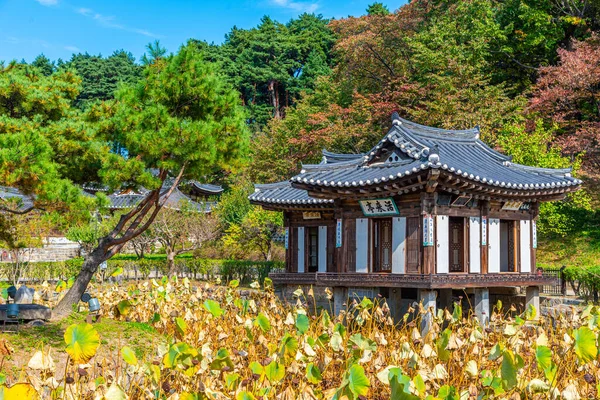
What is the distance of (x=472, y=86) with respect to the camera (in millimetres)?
25812

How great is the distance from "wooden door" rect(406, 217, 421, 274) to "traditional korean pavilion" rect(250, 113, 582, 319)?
0.8 inches

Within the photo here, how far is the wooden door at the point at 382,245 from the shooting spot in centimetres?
1447

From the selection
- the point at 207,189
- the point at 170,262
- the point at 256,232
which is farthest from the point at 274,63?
the point at 170,262

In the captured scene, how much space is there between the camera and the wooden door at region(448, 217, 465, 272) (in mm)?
14477

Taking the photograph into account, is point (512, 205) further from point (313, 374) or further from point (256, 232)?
point (256, 232)

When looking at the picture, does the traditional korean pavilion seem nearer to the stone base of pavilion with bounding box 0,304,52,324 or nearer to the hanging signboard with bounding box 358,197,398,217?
the hanging signboard with bounding box 358,197,398,217

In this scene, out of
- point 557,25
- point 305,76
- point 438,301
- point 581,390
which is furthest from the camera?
point 305,76

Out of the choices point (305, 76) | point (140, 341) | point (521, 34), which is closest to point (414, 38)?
point (521, 34)

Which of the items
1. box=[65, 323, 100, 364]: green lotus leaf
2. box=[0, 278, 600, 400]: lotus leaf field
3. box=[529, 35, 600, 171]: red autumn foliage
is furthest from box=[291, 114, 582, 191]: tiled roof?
box=[529, 35, 600, 171]: red autumn foliage

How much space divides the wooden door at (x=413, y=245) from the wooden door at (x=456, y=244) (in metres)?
1.45

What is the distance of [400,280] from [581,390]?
733 cm

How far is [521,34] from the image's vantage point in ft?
97.5

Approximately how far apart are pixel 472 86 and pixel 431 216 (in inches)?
563

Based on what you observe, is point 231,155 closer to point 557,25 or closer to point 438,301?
point 438,301
